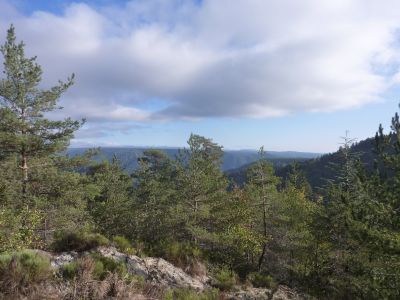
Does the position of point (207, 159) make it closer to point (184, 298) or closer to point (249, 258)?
point (249, 258)

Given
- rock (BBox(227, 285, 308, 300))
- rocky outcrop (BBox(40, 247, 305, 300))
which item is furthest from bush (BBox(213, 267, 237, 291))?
rock (BBox(227, 285, 308, 300))

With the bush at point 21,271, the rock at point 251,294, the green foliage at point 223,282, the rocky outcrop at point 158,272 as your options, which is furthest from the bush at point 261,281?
the bush at point 21,271

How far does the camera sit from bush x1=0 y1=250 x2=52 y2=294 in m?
8.13

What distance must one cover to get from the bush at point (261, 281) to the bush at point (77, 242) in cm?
964

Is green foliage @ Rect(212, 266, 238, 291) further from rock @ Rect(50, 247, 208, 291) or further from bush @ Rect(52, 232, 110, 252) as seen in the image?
bush @ Rect(52, 232, 110, 252)

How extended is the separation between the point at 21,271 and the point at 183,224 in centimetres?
1757

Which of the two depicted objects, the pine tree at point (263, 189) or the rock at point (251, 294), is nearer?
the rock at point (251, 294)

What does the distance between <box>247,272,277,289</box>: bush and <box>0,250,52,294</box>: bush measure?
14198 millimetres

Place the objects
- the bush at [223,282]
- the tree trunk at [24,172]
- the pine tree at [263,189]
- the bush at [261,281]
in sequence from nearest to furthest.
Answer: the bush at [223,282]
the tree trunk at [24,172]
the bush at [261,281]
the pine tree at [263,189]

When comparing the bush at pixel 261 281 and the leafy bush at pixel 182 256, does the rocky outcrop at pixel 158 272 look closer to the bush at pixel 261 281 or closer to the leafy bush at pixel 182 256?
the leafy bush at pixel 182 256

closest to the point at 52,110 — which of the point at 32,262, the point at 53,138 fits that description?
the point at 53,138

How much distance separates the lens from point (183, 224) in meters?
25.7

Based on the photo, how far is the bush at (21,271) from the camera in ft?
26.7

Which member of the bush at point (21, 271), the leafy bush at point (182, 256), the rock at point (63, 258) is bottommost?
the leafy bush at point (182, 256)
